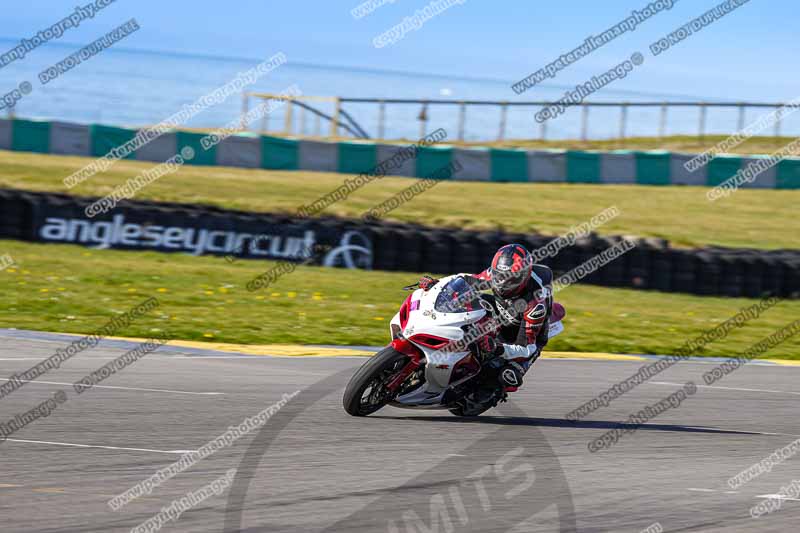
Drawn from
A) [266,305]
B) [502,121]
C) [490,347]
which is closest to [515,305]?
[490,347]

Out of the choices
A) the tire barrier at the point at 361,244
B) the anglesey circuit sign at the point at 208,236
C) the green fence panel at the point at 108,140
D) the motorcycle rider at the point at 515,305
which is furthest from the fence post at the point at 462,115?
the motorcycle rider at the point at 515,305

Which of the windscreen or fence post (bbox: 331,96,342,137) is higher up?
fence post (bbox: 331,96,342,137)

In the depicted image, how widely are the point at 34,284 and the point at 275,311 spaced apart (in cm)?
349

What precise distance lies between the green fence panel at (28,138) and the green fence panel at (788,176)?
63.7 feet

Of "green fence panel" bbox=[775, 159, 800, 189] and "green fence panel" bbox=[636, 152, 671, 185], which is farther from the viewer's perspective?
"green fence panel" bbox=[775, 159, 800, 189]

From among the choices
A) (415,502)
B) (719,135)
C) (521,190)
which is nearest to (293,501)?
(415,502)

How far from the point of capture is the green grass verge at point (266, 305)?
1408cm

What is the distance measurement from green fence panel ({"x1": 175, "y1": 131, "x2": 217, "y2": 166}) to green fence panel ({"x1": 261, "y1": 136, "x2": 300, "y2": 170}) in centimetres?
132

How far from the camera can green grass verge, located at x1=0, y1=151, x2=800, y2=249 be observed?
24.3 metres

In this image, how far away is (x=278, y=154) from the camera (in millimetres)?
29375

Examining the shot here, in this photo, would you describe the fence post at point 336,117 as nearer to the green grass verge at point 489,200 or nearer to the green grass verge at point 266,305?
the green grass verge at point 489,200

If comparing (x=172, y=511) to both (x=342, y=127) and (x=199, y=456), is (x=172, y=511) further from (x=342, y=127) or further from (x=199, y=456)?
(x=342, y=127)

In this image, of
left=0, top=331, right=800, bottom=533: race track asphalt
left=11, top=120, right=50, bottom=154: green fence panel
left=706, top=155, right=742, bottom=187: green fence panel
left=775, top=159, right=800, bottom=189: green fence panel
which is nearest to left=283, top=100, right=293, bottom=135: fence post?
left=11, top=120, right=50, bottom=154: green fence panel

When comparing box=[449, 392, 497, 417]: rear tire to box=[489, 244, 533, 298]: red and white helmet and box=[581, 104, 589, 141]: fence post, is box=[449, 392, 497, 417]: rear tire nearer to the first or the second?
box=[489, 244, 533, 298]: red and white helmet
